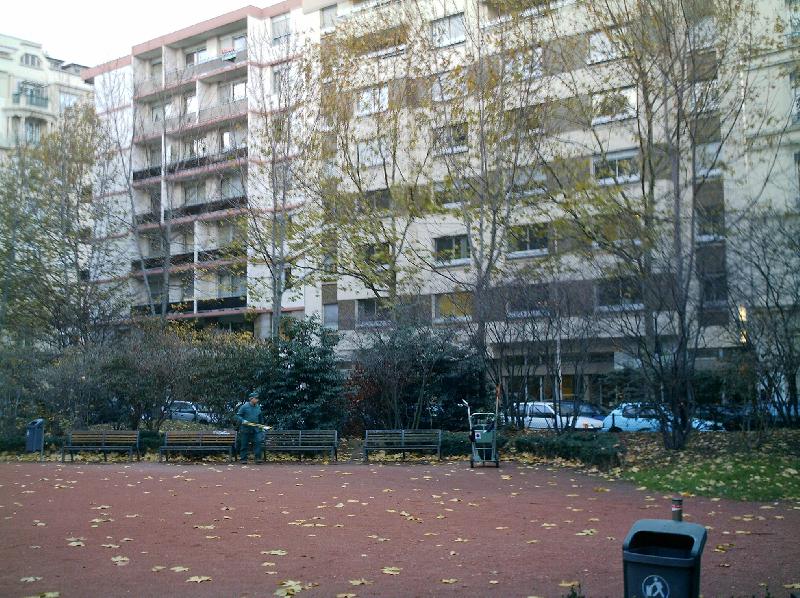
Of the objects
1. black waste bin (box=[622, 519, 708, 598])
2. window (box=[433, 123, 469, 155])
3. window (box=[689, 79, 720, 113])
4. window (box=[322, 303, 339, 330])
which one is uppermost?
window (box=[433, 123, 469, 155])

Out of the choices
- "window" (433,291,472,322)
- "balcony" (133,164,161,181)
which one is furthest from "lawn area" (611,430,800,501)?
"balcony" (133,164,161,181)

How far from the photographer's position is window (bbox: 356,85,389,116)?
28.7 meters

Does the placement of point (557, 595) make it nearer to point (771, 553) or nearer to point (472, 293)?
point (771, 553)

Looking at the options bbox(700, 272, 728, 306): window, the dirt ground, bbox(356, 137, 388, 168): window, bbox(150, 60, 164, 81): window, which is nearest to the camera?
the dirt ground

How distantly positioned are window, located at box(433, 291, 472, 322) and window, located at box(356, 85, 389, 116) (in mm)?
6612

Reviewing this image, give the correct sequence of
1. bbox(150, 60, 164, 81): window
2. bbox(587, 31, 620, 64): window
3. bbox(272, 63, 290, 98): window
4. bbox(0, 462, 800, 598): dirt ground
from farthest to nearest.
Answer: bbox(150, 60, 164, 81): window
bbox(272, 63, 290, 98): window
bbox(587, 31, 620, 64): window
bbox(0, 462, 800, 598): dirt ground

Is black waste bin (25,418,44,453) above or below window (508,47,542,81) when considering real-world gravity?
below

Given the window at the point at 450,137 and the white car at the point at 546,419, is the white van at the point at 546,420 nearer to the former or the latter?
the white car at the point at 546,419

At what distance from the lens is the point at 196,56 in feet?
179

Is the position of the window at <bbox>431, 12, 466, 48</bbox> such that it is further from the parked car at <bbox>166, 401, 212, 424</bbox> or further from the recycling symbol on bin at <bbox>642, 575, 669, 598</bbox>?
the recycling symbol on bin at <bbox>642, 575, 669, 598</bbox>

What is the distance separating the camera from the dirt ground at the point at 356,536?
7.63 m

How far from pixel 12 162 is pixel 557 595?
34.5m

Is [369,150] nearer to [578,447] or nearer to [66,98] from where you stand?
[578,447]

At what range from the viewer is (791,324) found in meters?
17.6
